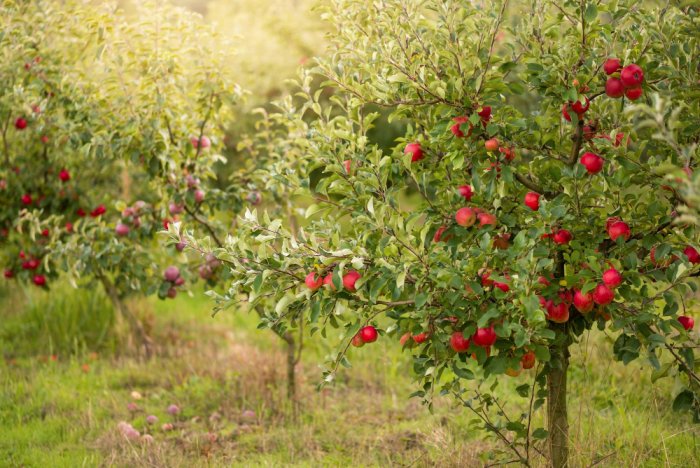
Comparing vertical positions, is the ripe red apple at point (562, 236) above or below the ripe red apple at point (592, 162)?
below

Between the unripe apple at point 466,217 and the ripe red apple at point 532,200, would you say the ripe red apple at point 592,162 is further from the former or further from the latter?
the unripe apple at point 466,217

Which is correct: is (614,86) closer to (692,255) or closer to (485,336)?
(692,255)

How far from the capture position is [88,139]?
13.9ft

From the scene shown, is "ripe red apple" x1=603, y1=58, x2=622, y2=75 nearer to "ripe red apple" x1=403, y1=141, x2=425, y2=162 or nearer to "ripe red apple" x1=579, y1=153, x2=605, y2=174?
"ripe red apple" x1=579, y1=153, x2=605, y2=174

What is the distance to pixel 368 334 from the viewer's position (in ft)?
8.60

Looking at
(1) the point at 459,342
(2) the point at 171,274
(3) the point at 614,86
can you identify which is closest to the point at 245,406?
(2) the point at 171,274

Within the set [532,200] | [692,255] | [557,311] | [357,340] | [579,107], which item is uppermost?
[579,107]

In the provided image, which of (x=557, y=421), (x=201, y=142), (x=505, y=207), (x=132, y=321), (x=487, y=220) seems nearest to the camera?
(x=487, y=220)

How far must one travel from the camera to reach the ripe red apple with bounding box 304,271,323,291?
2490mm

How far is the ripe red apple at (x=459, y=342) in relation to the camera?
2.57 metres

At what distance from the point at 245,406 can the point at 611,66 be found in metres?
3.10

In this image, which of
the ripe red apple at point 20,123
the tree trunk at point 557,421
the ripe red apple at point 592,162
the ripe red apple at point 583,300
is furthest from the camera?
the ripe red apple at point 20,123

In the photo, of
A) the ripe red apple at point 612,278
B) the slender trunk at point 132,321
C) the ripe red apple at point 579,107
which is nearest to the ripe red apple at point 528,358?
the ripe red apple at point 612,278

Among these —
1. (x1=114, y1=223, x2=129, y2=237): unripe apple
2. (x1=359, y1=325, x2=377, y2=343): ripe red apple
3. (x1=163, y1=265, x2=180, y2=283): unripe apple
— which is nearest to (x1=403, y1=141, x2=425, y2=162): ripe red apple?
(x1=359, y1=325, x2=377, y2=343): ripe red apple
